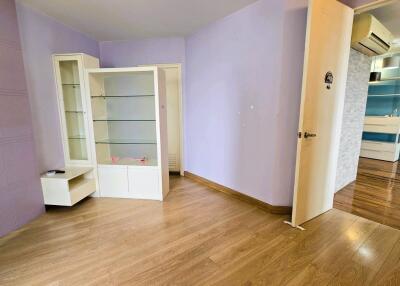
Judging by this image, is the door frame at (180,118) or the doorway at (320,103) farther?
the door frame at (180,118)

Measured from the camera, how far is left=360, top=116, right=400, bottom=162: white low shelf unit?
452cm

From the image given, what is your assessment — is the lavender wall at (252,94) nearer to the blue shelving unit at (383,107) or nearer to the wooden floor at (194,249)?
the wooden floor at (194,249)

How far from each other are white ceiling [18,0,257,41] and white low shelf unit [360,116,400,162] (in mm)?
4398

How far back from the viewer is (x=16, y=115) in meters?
2.08

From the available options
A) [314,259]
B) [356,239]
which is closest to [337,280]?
[314,259]

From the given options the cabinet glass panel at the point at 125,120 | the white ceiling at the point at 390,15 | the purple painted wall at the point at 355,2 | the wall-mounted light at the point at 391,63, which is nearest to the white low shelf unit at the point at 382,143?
the wall-mounted light at the point at 391,63

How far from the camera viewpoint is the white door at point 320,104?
6.20ft

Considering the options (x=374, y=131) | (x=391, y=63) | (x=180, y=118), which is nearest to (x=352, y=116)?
(x=374, y=131)

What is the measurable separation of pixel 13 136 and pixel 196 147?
2.34 m

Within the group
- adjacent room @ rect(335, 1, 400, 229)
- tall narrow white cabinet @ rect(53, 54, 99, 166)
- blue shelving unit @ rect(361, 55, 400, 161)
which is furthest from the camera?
blue shelving unit @ rect(361, 55, 400, 161)

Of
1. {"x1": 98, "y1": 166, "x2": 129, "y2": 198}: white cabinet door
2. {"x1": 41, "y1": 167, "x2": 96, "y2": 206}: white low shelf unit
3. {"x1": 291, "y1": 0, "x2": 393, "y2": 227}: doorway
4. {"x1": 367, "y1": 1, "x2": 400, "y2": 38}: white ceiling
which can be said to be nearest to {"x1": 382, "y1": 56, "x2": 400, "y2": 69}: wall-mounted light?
{"x1": 367, "y1": 1, "x2": 400, "y2": 38}: white ceiling

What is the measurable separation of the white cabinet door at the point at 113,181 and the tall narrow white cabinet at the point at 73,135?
0.34 feet

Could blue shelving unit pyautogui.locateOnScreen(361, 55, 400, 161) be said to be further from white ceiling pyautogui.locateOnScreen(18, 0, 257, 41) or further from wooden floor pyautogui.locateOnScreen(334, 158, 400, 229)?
white ceiling pyautogui.locateOnScreen(18, 0, 257, 41)

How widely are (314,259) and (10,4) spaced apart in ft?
12.0
